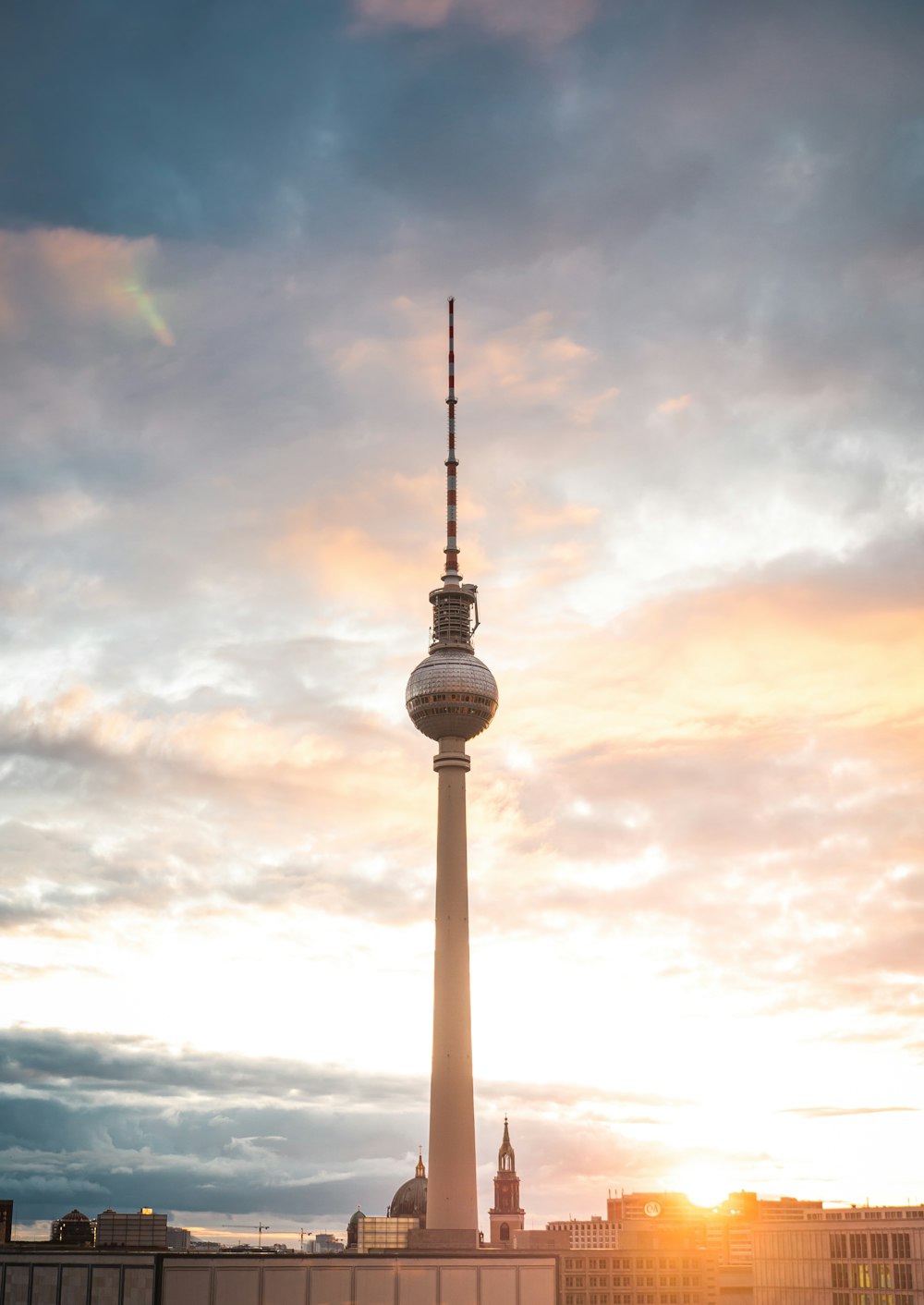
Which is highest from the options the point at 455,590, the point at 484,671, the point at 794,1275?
the point at 455,590

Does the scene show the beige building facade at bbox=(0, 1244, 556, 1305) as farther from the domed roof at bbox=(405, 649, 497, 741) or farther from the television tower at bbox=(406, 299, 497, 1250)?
the domed roof at bbox=(405, 649, 497, 741)

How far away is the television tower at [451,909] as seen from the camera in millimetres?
166375

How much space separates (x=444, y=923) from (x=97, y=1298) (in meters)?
88.5

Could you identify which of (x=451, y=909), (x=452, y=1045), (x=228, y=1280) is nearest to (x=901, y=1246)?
(x=452, y=1045)

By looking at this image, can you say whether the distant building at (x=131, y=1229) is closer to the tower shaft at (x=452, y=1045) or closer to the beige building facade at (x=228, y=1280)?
the beige building facade at (x=228, y=1280)

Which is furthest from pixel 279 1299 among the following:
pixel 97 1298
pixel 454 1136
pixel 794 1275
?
pixel 794 1275

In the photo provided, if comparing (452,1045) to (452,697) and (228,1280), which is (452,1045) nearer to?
(452,697)

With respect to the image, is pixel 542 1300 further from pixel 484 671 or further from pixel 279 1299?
pixel 484 671

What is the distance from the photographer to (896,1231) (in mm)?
149375

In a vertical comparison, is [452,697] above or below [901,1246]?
above

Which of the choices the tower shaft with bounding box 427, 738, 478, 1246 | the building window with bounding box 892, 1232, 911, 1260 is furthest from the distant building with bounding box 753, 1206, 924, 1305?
the tower shaft with bounding box 427, 738, 478, 1246

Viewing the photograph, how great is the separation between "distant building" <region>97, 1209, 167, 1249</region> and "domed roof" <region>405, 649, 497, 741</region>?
88.3m

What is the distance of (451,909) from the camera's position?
17638 centimetres

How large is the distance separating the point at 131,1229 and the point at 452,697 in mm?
91206
